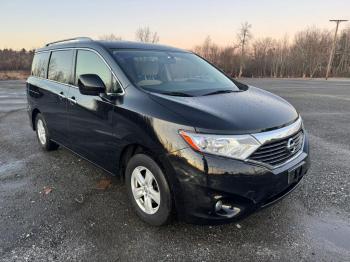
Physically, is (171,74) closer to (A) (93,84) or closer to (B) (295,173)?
(A) (93,84)

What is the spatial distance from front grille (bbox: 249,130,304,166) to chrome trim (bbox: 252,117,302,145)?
0.03m

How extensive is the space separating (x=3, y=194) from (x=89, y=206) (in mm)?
1237

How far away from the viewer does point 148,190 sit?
297 cm

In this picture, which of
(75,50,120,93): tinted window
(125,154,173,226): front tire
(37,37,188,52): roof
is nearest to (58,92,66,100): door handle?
(75,50,120,93): tinted window

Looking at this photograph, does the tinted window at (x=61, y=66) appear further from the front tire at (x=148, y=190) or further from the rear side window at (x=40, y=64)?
the front tire at (x=148, y=190)

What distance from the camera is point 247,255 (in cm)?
258

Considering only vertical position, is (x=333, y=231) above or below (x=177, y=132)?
below

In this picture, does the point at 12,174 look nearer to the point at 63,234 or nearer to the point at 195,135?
the point at 63,234

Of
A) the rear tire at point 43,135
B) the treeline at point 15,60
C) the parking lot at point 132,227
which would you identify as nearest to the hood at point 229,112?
the parking lot at point 132,227

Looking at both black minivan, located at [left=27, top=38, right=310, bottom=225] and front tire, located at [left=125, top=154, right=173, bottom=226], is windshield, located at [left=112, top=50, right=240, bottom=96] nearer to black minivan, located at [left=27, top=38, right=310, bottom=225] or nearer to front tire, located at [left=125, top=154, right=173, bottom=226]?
black minivan, located at [left=27, top=38, right=310, bottom=225]

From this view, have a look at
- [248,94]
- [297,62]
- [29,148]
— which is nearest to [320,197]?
[248,94]

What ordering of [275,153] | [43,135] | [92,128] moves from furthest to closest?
1. [43,135]
2. [92,128]
3. [275,153]

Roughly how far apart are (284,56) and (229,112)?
8161cm

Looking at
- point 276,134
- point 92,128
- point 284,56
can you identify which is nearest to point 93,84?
point 92,128
